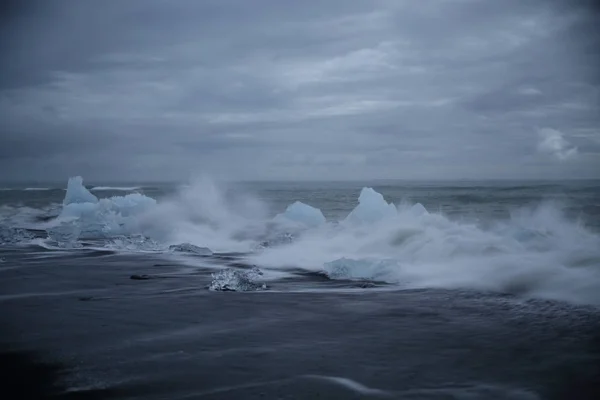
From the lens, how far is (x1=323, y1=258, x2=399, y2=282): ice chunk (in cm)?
1423

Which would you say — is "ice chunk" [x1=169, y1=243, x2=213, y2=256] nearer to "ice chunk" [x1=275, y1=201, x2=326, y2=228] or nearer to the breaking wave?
the breaking wave

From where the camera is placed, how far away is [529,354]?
7.38 m

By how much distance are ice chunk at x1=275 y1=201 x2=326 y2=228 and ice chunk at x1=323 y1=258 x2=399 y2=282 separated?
11.6 metres

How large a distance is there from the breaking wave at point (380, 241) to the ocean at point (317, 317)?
0.08 m

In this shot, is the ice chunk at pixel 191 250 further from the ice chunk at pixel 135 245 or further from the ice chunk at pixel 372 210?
the ice chunk at pixel 372 210

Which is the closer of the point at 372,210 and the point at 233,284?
the point at 233,284

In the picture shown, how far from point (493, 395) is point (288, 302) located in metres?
5.43

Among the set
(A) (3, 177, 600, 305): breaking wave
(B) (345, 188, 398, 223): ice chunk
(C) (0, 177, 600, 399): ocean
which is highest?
(B) (345, 188, 398, 223): ice chunk

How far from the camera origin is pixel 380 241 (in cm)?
1931

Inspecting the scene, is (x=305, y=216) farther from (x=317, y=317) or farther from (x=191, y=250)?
(x=317, y=317)

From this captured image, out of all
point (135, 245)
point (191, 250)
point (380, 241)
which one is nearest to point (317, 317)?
point (380, 241)

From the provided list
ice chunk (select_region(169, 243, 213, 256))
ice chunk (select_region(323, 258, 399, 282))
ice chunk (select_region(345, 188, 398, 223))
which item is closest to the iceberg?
ice chunk (select_region(169, 243, 213, 256))

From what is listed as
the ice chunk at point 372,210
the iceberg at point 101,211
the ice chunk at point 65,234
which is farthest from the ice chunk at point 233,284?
the iceberg at point 101,211

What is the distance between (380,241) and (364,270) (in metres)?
5.12
